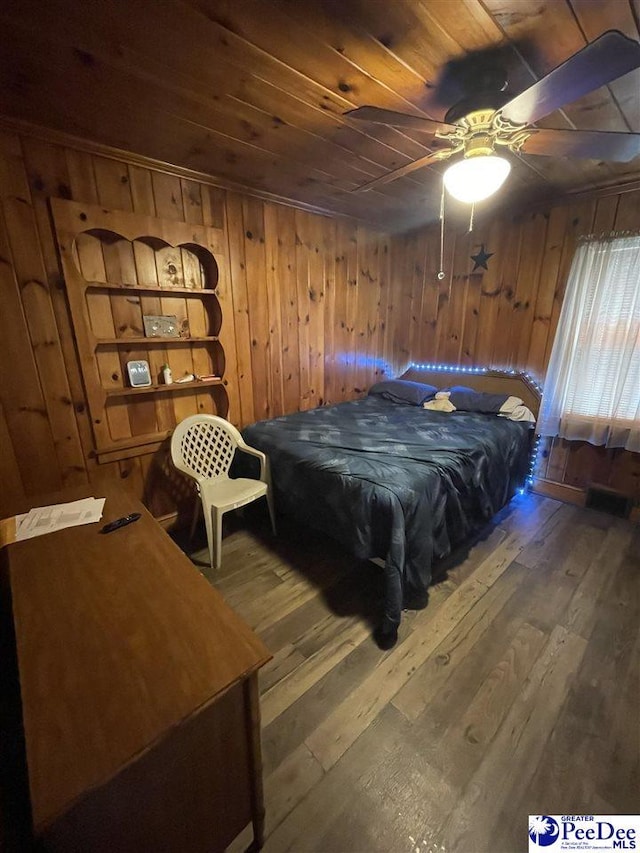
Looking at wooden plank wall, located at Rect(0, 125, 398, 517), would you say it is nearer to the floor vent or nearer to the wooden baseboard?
the wooden baseboard

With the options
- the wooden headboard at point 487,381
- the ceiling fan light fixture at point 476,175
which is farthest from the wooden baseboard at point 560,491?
the ceiling fan light fixture at point 476,175

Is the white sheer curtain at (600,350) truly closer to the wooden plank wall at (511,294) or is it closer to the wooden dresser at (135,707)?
the wooden plank wall at (511,294)

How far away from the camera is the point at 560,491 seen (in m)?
2.97

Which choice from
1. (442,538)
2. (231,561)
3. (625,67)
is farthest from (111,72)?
Result: (442,538)

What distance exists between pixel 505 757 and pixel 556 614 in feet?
2.76

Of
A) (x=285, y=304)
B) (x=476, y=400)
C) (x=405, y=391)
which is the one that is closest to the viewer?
(x=285, y=304)

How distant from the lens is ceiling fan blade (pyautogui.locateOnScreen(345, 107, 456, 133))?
4.10 feet

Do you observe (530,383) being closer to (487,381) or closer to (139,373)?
(487,381)

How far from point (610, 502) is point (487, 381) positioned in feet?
4.46

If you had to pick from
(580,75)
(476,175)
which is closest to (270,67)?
(476,175)

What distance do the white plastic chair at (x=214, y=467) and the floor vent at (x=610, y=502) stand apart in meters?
2.56

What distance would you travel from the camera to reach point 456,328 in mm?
3482

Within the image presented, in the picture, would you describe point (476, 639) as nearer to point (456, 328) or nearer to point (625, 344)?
point (625, 344)

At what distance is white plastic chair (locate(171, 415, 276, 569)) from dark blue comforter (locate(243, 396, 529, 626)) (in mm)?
127
